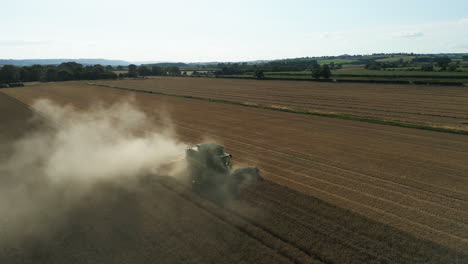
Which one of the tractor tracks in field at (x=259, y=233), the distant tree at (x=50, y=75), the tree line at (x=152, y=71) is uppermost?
the tree line at (x=152, y=71)

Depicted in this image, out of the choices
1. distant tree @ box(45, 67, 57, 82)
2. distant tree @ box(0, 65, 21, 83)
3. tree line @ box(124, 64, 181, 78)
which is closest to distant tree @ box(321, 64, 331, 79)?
tree line @ box(124, 64, 181, 78)

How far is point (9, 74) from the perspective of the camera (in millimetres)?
118500

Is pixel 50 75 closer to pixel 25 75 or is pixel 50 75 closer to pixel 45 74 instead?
pixel 45 74

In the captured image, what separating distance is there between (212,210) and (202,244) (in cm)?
270

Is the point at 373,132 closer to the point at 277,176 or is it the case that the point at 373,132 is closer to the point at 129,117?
the point at 277,176

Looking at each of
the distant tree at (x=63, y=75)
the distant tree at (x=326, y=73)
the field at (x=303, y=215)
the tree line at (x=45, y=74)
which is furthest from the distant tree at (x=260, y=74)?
the field at (x=303, y=215)

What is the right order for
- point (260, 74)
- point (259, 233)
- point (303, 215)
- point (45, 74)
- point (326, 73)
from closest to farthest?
1. point (259, 233)
2. point (303, 215)
3. point (326, 73)
4. point (260, 74)
5. point (45, 74)

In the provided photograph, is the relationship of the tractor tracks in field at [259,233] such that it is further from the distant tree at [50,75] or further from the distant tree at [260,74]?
the distant tree at [50,75]

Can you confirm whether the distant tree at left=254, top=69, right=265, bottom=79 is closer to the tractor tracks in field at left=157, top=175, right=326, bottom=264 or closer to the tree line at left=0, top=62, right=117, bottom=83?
the tree line at left=0, top=62, right=117, bottom=83

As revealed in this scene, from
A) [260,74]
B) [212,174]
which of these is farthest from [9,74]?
[212,174]

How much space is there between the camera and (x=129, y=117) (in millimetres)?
42312

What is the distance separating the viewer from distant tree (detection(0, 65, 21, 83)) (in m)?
117

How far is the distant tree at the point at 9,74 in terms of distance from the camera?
117 metres

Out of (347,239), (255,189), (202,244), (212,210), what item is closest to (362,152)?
(255,189)
